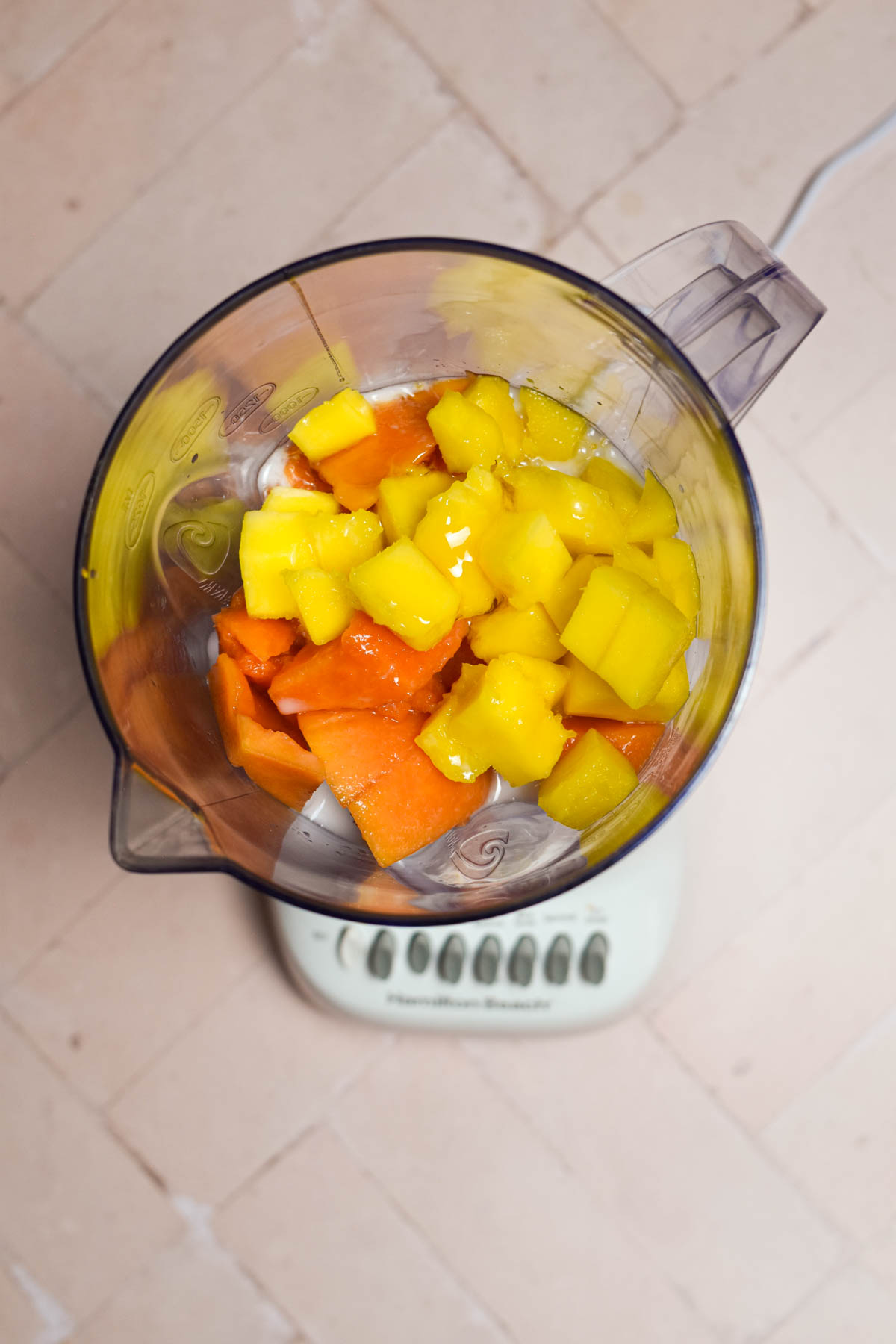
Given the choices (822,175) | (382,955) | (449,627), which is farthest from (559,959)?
(822,175)

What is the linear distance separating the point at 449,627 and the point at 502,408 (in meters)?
0.16

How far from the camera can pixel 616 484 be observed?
26.1 inches

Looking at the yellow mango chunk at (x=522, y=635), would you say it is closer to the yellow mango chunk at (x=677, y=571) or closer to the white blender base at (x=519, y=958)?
the yellow mango chunk at (x=677, y=571)

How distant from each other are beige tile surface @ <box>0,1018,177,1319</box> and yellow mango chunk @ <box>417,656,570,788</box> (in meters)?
0.60

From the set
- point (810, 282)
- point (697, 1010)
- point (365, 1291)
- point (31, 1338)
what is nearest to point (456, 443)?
point (810, 282)

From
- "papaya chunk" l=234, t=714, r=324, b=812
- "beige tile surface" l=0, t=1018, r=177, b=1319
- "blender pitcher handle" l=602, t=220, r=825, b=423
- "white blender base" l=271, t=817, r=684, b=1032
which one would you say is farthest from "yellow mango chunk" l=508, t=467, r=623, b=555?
"beige tile surface" l=0, t=1018, r=177, b=1319

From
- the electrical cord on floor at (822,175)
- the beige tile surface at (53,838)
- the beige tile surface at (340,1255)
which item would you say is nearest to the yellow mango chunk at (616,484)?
the electrical cord on floor at (822,175)

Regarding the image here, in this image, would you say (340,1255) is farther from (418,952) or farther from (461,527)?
(461,527)

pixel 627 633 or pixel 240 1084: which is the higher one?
pixel 627 633

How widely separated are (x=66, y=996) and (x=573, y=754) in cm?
59

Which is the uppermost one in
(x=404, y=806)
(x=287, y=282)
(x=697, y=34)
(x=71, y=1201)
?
(x=697, y=34)

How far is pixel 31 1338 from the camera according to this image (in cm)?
95

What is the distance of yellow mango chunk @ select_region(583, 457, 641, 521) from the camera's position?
0.65m

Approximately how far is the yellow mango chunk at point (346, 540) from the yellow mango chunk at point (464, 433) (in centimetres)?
7
